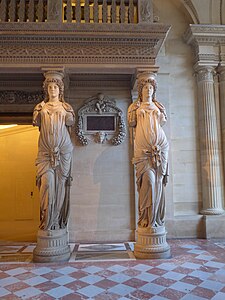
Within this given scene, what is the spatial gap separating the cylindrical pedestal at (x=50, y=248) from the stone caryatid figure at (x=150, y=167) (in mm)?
1125

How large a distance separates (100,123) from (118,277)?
2947 millimetres

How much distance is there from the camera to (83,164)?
215 inches

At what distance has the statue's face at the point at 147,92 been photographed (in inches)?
169

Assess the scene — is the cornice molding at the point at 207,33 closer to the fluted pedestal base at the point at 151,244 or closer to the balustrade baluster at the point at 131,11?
the balustrade baluster at the point at 131,11

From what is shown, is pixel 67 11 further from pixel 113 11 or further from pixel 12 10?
pixel 12 10

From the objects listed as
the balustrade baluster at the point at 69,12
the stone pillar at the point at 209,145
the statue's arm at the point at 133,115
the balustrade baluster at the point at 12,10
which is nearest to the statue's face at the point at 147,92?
the statue's arm at the point at 133,115

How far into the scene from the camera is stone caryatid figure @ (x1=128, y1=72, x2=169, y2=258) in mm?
4121

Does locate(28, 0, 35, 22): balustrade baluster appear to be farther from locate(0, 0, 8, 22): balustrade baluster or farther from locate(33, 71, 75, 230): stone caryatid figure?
locate(33, 71, 75, 230): stone caryatid figure

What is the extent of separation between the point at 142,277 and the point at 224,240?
245cm

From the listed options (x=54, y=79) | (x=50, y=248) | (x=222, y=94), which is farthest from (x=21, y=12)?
(x=222, y=94)

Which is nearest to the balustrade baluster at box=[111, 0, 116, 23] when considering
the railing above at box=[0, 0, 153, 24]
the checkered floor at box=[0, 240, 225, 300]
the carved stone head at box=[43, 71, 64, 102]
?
the railing above at box=[0, 0, 153, 24]

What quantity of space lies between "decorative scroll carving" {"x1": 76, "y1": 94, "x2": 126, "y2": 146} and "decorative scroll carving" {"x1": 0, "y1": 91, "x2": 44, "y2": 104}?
2.88ft

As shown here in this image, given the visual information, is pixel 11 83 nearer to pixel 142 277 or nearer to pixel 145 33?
pixel 145 33

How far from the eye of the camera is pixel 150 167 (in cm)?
414
